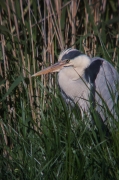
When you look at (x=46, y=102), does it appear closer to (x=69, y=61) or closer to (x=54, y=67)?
(x=54, y=67)

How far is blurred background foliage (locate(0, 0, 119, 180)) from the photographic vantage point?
2512 millimetres

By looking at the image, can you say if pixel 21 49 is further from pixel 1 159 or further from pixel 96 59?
pixel 1 159

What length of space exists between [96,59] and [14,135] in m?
1.04

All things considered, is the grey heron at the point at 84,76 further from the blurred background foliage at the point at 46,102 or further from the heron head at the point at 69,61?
the blurred background foliage at the point at 46,102

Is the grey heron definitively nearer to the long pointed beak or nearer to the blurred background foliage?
the long pointed beak

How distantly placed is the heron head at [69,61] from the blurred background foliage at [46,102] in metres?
0.10

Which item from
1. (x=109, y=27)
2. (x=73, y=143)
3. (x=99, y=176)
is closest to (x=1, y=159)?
(x=73, y=143)

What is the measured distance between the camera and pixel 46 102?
3400 mm

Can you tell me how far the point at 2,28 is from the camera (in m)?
3.36

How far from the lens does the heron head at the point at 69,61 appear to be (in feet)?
11.3

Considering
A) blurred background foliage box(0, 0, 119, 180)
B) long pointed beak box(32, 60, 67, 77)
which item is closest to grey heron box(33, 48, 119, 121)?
long pointed beak box(32, 60, 67, 77)

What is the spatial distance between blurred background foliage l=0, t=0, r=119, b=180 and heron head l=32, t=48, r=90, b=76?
99mm

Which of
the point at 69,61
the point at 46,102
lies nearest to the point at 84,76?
the point at 69,61

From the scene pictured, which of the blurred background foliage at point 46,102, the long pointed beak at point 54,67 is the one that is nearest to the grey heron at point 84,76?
the long pointed beak at point 54,67
